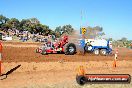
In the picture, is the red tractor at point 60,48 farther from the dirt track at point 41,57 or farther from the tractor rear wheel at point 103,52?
the tractor rear wheel at point 103,52

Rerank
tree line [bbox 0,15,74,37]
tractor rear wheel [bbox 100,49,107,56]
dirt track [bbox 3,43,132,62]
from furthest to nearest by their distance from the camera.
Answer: tree line [bbox 0,15,74,37]
tractor rear wheel [bbox 100,49,107,56]
dirt track [bbox 3,43,132,62]

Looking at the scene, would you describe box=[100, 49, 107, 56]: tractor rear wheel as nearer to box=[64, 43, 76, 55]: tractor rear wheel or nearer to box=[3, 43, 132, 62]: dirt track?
box=[3, 43, 132, 62]: dirt track

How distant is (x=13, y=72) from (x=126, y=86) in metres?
5.72

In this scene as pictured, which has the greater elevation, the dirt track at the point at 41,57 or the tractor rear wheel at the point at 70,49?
the tractor rear wheel at the point at 70,49

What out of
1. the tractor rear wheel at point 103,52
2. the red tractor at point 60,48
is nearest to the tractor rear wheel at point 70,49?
the red tractor at point 60,48

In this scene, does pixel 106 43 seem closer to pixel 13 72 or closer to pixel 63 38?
pixel 63 38

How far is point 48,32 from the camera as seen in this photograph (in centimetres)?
9106

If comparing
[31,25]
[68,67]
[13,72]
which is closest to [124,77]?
[13,72]

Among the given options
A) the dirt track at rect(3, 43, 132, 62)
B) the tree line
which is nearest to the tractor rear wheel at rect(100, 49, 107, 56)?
the dirt track at rect(3, 43, 132, 62)

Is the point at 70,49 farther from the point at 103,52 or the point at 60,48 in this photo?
the point at 103,52

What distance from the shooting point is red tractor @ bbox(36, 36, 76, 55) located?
75.2 ft

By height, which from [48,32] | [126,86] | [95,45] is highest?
[48,32]

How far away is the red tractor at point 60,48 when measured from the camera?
22.9 m

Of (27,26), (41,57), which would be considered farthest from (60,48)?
(27,26)
